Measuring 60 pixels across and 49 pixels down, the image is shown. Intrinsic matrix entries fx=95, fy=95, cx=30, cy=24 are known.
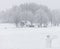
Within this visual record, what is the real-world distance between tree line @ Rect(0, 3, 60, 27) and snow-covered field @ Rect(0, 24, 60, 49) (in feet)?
0.28

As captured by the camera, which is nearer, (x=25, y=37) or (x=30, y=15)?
(x=30, y=15)

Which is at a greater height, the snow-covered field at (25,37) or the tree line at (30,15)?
the tree line at (30,15)

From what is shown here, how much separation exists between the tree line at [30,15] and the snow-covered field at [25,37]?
0.28 feet

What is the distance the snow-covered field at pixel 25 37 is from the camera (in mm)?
1302

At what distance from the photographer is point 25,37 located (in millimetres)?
1425

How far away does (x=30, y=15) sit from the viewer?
1.28 meters

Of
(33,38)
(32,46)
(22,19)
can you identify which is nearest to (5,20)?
(22,19)

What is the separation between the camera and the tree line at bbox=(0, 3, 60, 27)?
4.11 feet

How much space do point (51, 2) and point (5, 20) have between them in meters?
0.67

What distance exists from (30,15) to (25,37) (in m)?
0.35

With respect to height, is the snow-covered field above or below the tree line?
below

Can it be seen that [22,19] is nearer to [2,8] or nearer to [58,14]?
[2,8]

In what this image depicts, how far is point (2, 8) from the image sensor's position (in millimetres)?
1257

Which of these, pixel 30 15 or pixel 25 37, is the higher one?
pixel 30 15
